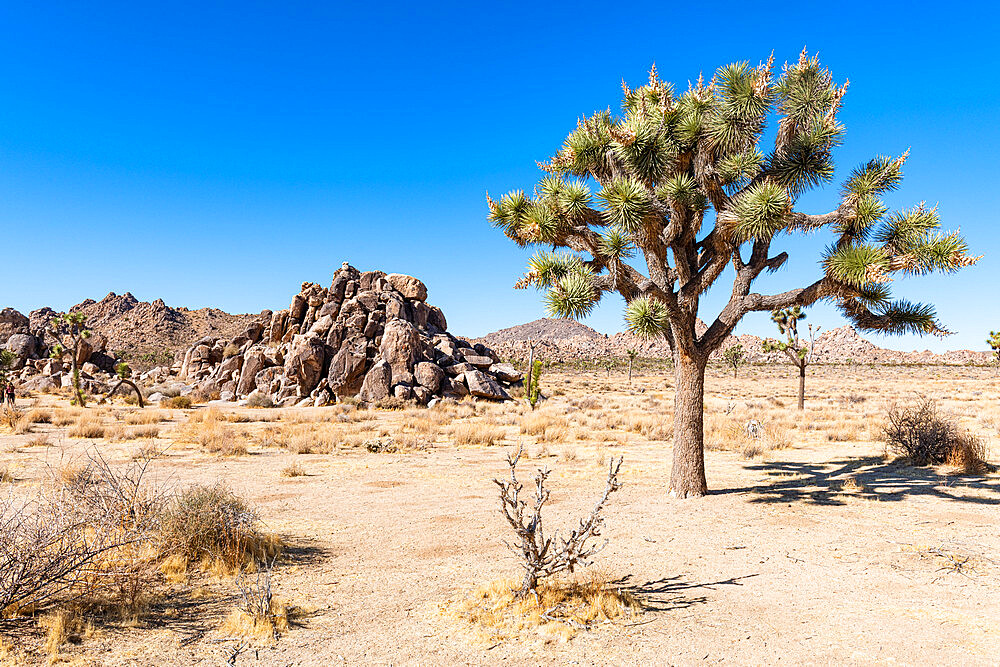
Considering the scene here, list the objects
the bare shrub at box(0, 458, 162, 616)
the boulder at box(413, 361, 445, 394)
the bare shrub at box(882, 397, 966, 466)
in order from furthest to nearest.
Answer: the boulder at box(413, 361, 445, 394), the bare shrub at box(882, 397, 966, 466), the bare shrub at box(0, 458, 162, 616)

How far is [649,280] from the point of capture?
8734 millimetres

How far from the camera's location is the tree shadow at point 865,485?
30.3 feet

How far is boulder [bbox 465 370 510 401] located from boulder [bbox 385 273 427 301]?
25.9 ft

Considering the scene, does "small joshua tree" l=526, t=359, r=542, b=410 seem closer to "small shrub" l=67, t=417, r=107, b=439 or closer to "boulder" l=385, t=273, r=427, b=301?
"boulder" l=385, t=273, r=427, b=301

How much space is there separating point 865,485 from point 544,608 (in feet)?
26.9

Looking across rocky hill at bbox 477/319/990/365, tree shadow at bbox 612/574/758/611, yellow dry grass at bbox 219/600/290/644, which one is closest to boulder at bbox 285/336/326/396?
yellow dry grass at bbox 219/600/290/644

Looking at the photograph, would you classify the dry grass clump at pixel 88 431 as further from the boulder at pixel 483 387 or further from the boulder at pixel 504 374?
the boulder at pixel 504 374

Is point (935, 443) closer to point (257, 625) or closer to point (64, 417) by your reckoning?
point (257, 625)

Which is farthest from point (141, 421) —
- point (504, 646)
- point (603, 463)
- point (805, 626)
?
point (805, 626)

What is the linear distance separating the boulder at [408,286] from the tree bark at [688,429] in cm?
2823

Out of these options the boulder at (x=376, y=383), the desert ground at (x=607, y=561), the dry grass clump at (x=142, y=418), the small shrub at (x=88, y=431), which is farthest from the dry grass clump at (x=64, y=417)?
the boulder at (x=376, y=383)

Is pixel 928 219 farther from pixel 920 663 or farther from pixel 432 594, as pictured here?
pixel 432 594

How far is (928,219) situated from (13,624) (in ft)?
35.8

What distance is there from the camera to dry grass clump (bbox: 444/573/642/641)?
4.56 meters
